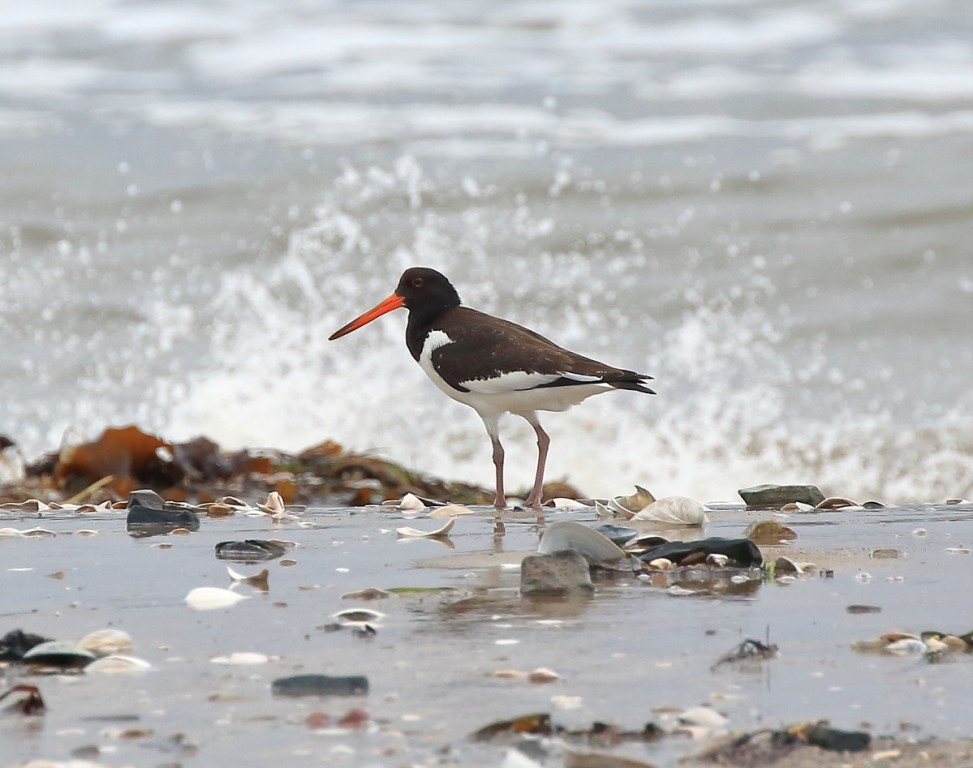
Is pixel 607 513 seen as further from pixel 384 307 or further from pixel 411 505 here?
pixel 384 307

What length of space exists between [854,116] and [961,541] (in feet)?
44.9

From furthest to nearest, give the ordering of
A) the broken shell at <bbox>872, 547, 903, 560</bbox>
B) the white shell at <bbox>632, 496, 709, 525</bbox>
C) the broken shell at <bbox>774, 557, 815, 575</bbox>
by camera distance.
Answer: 1. the white shell at <bbox>632, 496, 709, 525</bbox>
2. the broken shell at <bbox>872, 547, 903, 560</bbox>
3. the broken shell at <bbox>774, 557, 815, 575</bbox>

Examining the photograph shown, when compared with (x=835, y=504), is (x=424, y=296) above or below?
above

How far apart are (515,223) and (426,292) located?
7913mm

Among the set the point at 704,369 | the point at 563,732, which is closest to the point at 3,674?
the point at 563,732

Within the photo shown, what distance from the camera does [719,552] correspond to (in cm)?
380

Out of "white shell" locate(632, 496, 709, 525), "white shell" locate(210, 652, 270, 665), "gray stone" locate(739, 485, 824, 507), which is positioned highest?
"gray stone" locate(739, 485, 824, 507)

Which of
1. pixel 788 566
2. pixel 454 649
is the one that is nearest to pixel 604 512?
pixel 788 566

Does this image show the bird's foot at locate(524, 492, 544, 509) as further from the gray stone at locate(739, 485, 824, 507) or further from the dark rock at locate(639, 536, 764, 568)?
the dark rock at locate(639, 536, 764, 568)

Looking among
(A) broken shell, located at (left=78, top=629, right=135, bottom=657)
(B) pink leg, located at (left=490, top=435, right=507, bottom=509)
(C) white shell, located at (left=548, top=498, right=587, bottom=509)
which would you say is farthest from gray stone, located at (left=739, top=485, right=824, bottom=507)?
(A) broken shell, located at (left=78, top=629, right=135, bottom=657)

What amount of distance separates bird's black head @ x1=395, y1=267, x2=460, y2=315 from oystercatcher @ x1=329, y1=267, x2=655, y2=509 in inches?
1.3

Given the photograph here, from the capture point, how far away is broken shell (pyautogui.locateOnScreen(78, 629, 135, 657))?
293 cm

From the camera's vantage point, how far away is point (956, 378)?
11.3 meters

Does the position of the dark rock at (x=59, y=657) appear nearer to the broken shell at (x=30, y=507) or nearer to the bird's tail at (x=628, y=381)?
the broken shell at (x=30, y=507)
